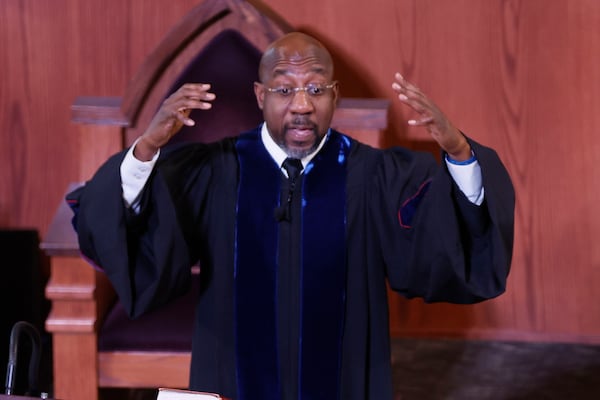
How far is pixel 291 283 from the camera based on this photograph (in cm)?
303

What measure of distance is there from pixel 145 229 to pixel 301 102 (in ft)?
1.73

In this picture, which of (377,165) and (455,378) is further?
(455,378)

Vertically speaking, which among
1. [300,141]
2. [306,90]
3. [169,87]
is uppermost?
[169,87]

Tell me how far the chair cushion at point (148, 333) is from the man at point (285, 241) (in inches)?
28.8

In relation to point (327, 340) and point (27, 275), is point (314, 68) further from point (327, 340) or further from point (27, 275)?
point (27, 275)

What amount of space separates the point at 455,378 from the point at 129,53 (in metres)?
1.94

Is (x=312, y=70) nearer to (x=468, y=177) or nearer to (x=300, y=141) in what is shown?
(x=300, y=141)

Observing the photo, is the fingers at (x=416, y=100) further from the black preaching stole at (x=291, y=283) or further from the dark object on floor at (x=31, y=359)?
the dark object on floor at (x=31, y=359)

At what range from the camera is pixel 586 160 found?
4.82 m

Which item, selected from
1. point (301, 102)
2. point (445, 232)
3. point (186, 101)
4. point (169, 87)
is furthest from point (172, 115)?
point (169, 87)

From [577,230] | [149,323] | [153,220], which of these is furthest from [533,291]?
[153,220]

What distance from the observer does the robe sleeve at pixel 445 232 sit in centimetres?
280

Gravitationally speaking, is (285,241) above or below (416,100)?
below

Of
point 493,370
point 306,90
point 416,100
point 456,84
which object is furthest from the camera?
point 456,84
